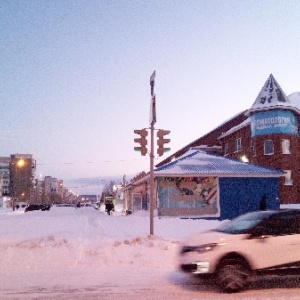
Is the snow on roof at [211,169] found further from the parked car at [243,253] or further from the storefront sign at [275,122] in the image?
the parked car at [243,253]

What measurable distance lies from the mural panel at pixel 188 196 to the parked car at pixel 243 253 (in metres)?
18.9

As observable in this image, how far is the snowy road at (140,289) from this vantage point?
732cm

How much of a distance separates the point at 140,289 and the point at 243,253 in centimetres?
217

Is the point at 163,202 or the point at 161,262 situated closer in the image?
the point at 161,262

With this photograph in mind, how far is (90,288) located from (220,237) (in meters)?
2.83

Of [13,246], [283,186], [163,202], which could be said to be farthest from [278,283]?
[283,186]

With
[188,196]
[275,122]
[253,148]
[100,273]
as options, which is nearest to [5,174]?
[253,148]

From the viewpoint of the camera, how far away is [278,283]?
Result: 27.8 ft

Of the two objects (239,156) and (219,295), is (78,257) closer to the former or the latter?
(219,295)

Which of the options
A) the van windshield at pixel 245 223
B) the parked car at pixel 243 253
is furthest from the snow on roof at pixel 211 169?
the parked car at pixel 243 253

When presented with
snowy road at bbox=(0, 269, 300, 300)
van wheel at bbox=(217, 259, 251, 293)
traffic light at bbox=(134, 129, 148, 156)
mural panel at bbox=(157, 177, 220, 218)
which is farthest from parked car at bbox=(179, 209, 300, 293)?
mural panel at bbox=(157, 177, 220, 218)

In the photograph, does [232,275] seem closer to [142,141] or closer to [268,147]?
[142,141]

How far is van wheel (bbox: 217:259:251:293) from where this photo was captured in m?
7.54

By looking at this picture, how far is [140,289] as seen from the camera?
7.88 meters
